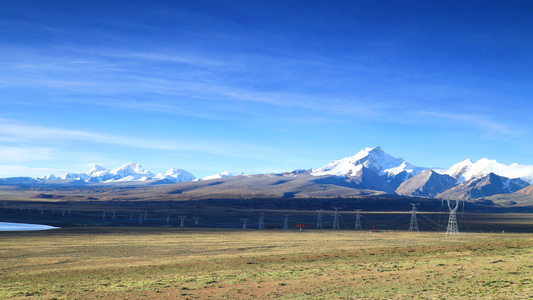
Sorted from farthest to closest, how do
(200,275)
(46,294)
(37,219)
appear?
(37,219) → (200,275) → (46,294)

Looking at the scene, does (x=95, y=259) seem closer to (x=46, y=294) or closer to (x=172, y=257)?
(x=172, y=257)

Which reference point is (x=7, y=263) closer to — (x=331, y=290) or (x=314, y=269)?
(x=314, y=269)

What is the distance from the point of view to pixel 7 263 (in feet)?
165

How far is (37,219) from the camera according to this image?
16188 cm

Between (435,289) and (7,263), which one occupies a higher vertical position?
(435,289)

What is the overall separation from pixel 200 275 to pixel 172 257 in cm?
1889

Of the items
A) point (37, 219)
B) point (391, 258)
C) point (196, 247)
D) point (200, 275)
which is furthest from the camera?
point (37, 219)

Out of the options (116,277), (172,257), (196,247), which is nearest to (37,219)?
(196,247)

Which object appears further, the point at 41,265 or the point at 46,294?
the point at 41,265

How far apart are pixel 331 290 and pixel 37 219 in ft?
519

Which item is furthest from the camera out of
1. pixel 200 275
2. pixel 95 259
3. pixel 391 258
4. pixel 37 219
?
pixel 37 219

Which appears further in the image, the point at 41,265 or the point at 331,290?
the point at 41,265

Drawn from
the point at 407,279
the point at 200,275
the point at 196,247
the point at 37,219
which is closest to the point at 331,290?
the point at 407,279

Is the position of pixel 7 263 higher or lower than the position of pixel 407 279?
lower
